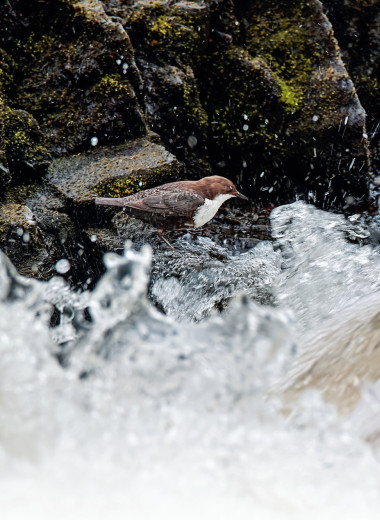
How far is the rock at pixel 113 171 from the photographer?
15.1 feet

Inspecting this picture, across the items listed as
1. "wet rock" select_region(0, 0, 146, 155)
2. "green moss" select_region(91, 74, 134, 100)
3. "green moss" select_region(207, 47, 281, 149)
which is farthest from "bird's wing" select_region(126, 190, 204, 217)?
"green moss" select_region(207, 47, 281, 149)

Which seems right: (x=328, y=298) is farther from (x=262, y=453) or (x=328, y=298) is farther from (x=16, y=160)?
(x=16, y=160)

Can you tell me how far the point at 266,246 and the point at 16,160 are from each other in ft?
7.36

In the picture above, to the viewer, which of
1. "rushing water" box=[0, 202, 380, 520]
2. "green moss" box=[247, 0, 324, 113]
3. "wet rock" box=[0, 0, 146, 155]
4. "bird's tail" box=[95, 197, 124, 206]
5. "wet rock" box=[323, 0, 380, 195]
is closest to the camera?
"rushing water" box=[0, 202, 380, 520]

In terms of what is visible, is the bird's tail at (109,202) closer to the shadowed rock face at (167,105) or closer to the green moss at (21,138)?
the shadowed rock face at (167,105)

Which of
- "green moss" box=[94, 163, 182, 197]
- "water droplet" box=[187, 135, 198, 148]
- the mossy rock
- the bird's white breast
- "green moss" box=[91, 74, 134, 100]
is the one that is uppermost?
"green moss" box=[91, 74, 134, 100]

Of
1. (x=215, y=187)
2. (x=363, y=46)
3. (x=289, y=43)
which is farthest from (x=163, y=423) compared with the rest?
(x=363, y=46)

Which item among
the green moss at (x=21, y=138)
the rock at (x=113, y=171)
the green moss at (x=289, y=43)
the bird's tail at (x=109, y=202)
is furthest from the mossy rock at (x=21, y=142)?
the green moss at (x=289, y=43)

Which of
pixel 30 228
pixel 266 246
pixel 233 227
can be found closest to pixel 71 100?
pixel 30 228

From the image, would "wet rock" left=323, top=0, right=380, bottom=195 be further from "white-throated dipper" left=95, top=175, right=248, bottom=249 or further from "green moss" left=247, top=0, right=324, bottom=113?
"white-throated dipper" left=95, top=175, right=248, bottom=249

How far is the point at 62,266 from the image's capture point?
416 centimetres

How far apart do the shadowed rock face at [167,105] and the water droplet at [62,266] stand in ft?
0.19

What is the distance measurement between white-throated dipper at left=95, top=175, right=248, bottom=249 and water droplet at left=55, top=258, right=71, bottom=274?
542mm

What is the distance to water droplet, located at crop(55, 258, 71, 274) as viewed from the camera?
163 inches
